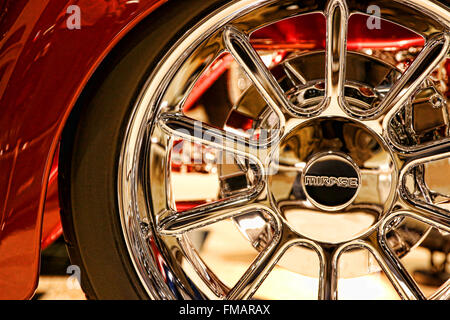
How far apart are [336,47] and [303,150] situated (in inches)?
6.6

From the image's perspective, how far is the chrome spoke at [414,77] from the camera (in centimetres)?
72

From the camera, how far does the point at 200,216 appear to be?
30.5 inches

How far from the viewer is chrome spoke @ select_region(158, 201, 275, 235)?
77 centimetres

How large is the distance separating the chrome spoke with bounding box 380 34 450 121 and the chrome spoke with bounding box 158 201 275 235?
26 cm

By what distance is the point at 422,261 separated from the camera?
0.85 meters

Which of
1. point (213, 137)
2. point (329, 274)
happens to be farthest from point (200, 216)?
point (329, 274)

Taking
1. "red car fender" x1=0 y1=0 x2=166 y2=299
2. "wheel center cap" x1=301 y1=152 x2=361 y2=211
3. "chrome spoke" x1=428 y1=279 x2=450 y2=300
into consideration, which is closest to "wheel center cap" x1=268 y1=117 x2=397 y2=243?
"wheel center cap" x1=301 y1=152 x2=361 y2=211

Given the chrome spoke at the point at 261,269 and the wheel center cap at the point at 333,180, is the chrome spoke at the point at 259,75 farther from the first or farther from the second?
the chrome spoke at the point at 261,269

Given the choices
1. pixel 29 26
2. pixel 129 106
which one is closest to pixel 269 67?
pixel 129 106

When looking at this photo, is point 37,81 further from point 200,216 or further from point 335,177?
point 335,177

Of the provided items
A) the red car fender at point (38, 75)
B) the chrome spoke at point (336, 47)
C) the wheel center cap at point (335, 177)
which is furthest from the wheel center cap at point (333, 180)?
the red car fender at point (38, 75)
